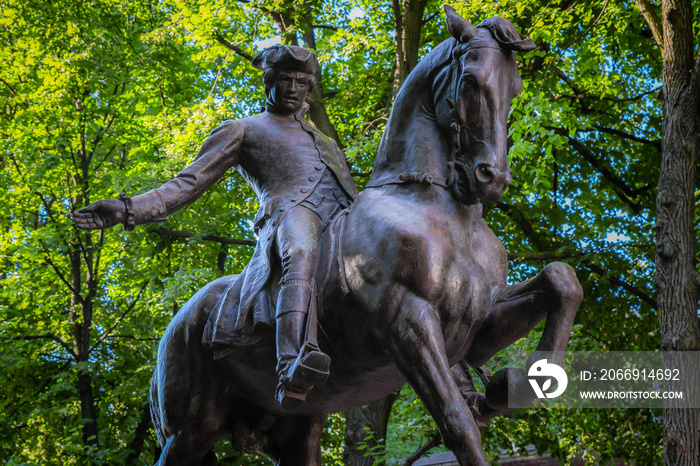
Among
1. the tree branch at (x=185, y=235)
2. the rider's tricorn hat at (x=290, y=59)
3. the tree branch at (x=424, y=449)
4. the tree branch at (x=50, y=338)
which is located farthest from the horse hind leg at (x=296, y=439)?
the tree branch at (x=50, y=338)

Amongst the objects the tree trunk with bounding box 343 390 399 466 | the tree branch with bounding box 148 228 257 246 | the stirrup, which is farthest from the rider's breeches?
the tree branch with bounding box 148 228 257 246

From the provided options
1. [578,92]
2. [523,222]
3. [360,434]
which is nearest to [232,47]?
[523,222]

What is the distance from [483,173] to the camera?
3674 millimetres

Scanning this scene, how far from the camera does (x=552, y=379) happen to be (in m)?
3.69

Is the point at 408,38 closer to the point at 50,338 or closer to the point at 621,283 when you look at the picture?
the point at 621,283

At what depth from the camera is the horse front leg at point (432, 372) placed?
3.34 metres

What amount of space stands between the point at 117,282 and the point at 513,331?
13801mm

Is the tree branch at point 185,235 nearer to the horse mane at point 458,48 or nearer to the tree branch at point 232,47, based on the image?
the tree branch at point 232,47

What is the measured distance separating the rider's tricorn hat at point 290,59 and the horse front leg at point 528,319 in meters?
1.68

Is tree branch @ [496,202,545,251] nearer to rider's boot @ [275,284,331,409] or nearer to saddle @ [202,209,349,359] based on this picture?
saddle @ [202,209,349,359]

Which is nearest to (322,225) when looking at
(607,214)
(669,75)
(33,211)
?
Result: (669,75)

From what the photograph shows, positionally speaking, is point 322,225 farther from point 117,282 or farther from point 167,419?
point 117,282

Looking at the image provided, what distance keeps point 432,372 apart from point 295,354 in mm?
670

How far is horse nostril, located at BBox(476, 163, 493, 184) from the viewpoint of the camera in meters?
3.65
